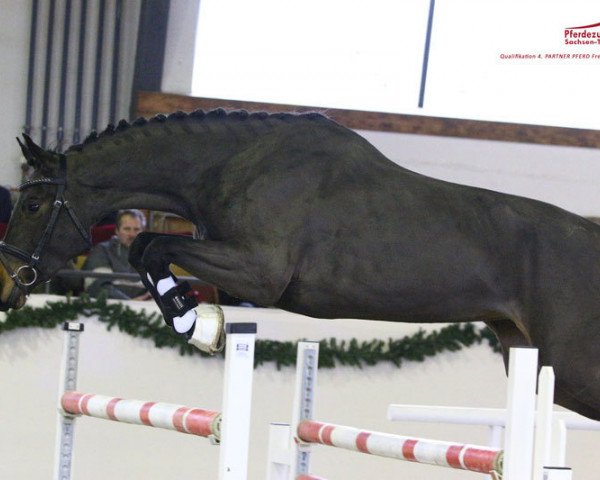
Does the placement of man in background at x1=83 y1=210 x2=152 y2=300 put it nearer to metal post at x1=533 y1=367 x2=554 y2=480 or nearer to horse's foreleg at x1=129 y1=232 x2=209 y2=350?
horse's foreleg at x1=129 y1=232 x2=209 y2=350

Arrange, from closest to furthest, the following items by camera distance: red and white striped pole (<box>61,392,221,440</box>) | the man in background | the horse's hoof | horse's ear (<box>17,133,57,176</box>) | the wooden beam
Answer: red and white striped pole (<box>61,392,221,440</box>), the horse's hoof, horse's ear (<box>17,133,57,176</box>), the man in background, the wooden beam

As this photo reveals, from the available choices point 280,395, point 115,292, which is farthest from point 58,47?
point 280,395

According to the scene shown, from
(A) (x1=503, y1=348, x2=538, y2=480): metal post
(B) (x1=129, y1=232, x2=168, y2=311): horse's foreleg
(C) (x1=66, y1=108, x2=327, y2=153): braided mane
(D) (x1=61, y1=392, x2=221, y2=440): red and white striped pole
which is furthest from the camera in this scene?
(C) (x1=66, y1=108, x2=327, y2=153): braided mane

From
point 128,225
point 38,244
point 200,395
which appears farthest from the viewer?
point 128,225

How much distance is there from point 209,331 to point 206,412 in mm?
373

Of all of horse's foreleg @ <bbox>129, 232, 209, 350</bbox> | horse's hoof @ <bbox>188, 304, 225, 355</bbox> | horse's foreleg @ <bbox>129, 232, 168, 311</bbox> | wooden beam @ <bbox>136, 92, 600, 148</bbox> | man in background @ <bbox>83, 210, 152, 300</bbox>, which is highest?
wooden beam @ <bbox>136, 92, 600, 148</bbox>

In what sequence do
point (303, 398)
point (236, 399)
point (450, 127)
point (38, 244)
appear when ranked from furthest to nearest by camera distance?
point (450, 127), point (303, 398), point (38, 244), point (236, 399)

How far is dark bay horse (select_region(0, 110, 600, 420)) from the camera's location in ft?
11.0

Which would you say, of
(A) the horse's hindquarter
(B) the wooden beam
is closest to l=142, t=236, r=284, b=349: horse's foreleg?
(A) the horse's hindquarter

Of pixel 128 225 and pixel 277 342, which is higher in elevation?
pixel 128 225

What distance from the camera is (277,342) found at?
201 inches

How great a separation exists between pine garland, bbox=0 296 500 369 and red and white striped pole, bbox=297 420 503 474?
1645 mm

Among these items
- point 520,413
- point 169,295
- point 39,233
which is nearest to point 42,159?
point 39,233

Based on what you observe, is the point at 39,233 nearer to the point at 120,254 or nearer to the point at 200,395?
the point at 200,395
